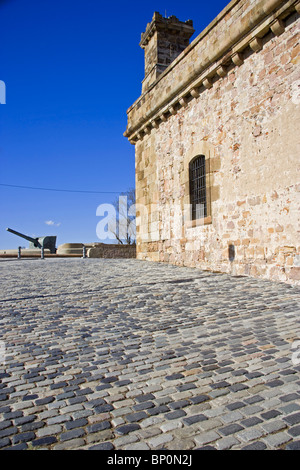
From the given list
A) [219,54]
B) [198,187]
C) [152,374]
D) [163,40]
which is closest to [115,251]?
[163,40]

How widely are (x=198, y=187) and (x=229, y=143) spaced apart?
2.01m

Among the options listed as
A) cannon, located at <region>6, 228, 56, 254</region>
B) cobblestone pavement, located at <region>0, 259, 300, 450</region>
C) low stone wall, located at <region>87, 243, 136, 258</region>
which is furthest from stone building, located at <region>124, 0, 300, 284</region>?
cannon, located at <region>6, 228, 56, 254</region>

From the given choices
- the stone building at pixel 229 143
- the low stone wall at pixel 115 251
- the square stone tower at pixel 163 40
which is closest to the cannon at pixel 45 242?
the low stone wall at pixel 115 251

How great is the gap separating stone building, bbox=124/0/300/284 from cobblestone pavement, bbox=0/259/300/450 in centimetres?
243

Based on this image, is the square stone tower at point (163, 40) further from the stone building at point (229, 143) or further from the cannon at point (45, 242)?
the cannon at point (45, 242)

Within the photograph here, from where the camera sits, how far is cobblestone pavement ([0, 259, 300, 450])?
2092mm

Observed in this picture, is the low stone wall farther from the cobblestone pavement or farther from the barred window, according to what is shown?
the cobblestone pavement

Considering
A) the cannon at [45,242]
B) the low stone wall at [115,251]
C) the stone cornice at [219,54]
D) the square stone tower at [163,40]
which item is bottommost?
the low stone wall at [115,251]

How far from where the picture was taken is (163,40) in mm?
13602

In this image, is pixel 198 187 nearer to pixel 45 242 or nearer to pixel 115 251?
pixel 115 251

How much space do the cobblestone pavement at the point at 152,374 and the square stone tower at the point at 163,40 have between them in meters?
10.6

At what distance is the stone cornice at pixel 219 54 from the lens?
7.26m
